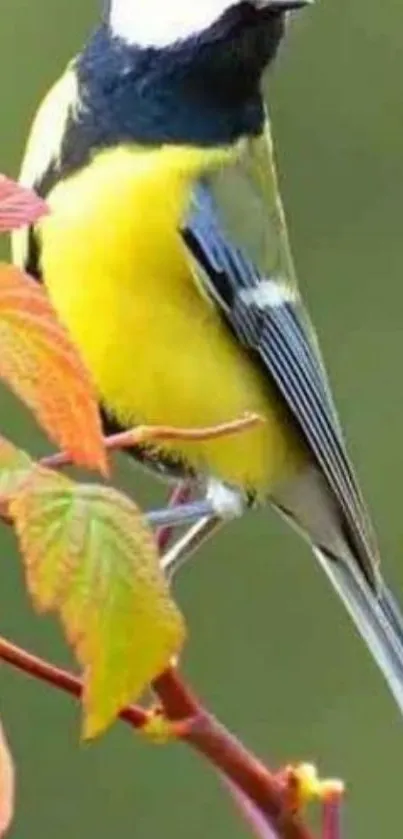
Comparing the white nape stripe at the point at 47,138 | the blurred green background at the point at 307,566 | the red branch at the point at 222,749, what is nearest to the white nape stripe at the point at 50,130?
the white nape stripe at the point at 47,138

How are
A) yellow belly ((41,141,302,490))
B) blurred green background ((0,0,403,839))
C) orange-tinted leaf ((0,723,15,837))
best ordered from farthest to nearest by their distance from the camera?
blurred green background ((0,0,403,839)) → yellow belly ((41,141,302,490)) → orange-tinted leaf ((0,723,15,837))

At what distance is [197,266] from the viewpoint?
91 cm

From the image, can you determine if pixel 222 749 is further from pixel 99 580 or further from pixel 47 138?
pixel 47 138

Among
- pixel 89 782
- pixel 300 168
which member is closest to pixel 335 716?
pixel 89 782

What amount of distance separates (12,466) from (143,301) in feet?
1.45

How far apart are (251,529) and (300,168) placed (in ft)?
0.91

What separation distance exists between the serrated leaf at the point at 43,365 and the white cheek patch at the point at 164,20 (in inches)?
19.1

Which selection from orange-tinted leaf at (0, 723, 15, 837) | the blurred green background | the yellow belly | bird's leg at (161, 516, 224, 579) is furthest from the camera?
the blurred green background

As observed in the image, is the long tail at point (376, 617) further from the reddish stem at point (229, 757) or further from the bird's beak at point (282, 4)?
the reddish stem at point (229, 757)

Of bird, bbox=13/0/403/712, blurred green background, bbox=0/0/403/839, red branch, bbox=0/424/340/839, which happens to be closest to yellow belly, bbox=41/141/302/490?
bird, bbox=13/0/403/712

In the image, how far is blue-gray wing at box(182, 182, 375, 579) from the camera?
3.02ft

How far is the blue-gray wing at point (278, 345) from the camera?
920mm

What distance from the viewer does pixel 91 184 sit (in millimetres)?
886

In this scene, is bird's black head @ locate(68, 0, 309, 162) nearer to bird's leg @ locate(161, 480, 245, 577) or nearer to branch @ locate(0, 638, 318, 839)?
bird's leg @ locate(161, 480, 245, 577)
